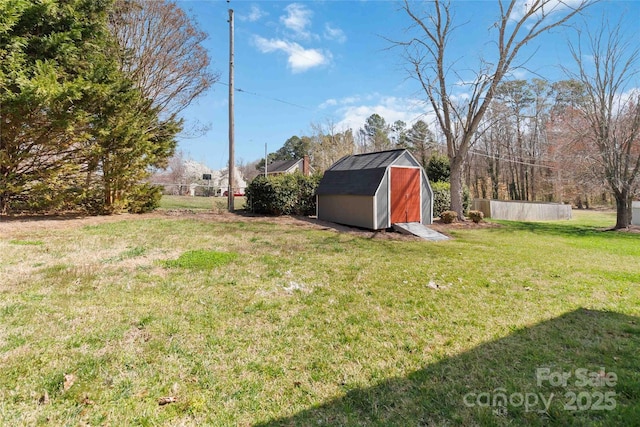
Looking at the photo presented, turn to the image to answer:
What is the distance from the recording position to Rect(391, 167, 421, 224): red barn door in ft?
35.8

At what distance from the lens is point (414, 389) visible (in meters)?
2.15

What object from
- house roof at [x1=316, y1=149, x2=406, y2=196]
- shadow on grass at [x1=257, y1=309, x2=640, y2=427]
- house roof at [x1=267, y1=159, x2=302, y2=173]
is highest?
house roof at [x1=267, y1=159, x2=302, y2=173]

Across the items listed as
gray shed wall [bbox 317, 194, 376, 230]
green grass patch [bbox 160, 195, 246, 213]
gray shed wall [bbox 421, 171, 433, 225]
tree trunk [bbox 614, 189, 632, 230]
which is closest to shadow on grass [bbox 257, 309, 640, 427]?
gray shed wall [bbox 317, 194, 376, 230]

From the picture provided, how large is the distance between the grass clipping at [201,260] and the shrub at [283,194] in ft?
23.0

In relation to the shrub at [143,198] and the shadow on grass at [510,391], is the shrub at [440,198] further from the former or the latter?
the shrub at [143,198]

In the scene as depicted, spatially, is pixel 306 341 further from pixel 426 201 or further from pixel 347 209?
pixel 426 201

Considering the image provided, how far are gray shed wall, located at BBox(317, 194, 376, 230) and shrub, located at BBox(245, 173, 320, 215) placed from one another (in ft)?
2.74

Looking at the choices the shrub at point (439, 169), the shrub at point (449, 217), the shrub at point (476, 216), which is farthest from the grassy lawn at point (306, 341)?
the shrub at point (439, 169)

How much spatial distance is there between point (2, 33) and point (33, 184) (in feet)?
14.4

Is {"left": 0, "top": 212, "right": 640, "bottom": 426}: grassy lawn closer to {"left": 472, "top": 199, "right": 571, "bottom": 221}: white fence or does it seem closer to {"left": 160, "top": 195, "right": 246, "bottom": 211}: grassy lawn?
{"left": 160, "top": 195, "right": 246, "bottom": 211}: grassy lawn

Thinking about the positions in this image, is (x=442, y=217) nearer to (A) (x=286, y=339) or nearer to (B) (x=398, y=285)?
(B) (x=398, y=285)

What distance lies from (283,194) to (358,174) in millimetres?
3544

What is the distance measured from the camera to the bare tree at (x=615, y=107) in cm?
1273

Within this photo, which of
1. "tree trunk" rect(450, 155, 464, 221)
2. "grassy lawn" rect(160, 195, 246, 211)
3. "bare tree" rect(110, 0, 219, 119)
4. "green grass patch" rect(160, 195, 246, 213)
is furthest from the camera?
"grassy lawn" rect(160, 195, 246, 211)
